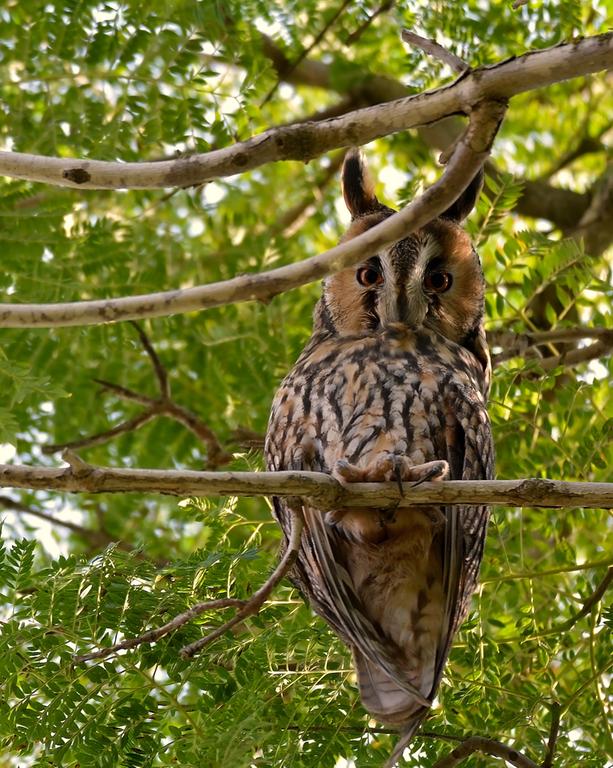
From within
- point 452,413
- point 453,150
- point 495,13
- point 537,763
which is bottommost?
point 537,763

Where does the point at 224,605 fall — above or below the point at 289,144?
below

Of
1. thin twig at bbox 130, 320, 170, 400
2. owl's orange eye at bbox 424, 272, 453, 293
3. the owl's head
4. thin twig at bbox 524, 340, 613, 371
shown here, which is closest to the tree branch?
thin twig at bbox 524, 340, 613, 371

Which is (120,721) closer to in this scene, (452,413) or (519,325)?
(452,413)

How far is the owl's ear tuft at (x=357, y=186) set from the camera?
10.3 feet

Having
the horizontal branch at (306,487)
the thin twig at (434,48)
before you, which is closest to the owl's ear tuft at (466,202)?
the thin twig at (434,48)

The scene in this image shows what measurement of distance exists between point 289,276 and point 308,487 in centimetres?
41

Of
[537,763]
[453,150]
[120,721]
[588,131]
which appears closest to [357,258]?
[453,150]

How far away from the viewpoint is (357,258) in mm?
1715

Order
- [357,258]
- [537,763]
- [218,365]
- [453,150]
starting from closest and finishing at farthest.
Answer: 1. [357,258]
2. [453,150]
3. [537,763]
4. [218,365]

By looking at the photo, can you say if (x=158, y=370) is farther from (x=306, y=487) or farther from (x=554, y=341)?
(x=306, y=487)

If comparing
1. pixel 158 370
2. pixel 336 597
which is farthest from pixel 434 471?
pixel 158 370

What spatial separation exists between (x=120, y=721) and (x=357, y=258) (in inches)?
43.0

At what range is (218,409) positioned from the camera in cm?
417

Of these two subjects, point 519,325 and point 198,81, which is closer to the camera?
point 198,81
